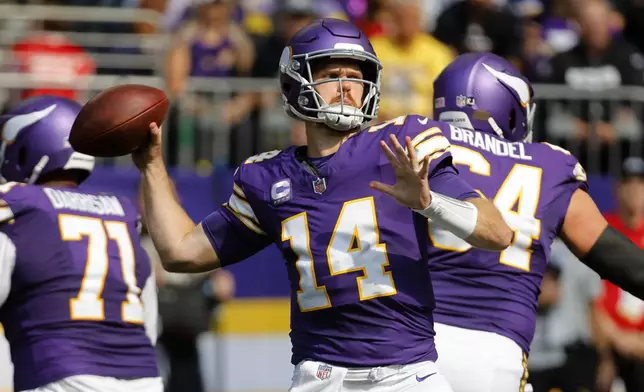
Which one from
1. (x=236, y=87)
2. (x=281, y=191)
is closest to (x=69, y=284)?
(x=281, y=191)

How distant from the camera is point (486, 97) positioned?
4934 mm

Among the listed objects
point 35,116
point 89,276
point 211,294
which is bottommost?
point 211,294

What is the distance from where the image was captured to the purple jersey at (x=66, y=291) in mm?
4770

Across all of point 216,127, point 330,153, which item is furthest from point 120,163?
point 330,153

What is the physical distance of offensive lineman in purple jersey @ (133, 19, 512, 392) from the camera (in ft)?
13.0

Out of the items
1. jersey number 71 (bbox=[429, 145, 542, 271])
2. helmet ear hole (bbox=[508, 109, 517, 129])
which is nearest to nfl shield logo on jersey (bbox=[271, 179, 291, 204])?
jersey number 71 (bbox=[429, 145, 542, 271])

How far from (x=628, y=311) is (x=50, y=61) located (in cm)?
505

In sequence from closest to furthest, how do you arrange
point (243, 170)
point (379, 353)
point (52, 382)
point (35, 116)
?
point (379, 353)
point (243, 170)
point (52, 382)
point (35, 116)

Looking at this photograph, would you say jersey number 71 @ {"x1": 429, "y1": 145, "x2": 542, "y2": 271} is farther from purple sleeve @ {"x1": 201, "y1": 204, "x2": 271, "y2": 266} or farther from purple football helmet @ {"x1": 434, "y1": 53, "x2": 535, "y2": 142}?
purple sleeve @ {"x1": 201, "y1": 204, "x2": 271, "y2": 266}

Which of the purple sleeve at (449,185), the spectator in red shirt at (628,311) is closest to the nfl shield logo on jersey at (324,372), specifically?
the purple sleeve at (449,185)

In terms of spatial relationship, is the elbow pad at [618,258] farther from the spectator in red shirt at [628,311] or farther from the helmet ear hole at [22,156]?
the spectator in red shirt at [628,311]

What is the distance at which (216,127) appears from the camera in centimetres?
1012

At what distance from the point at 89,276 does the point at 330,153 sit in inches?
51.8

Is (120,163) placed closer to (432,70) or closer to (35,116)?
(432,70)
